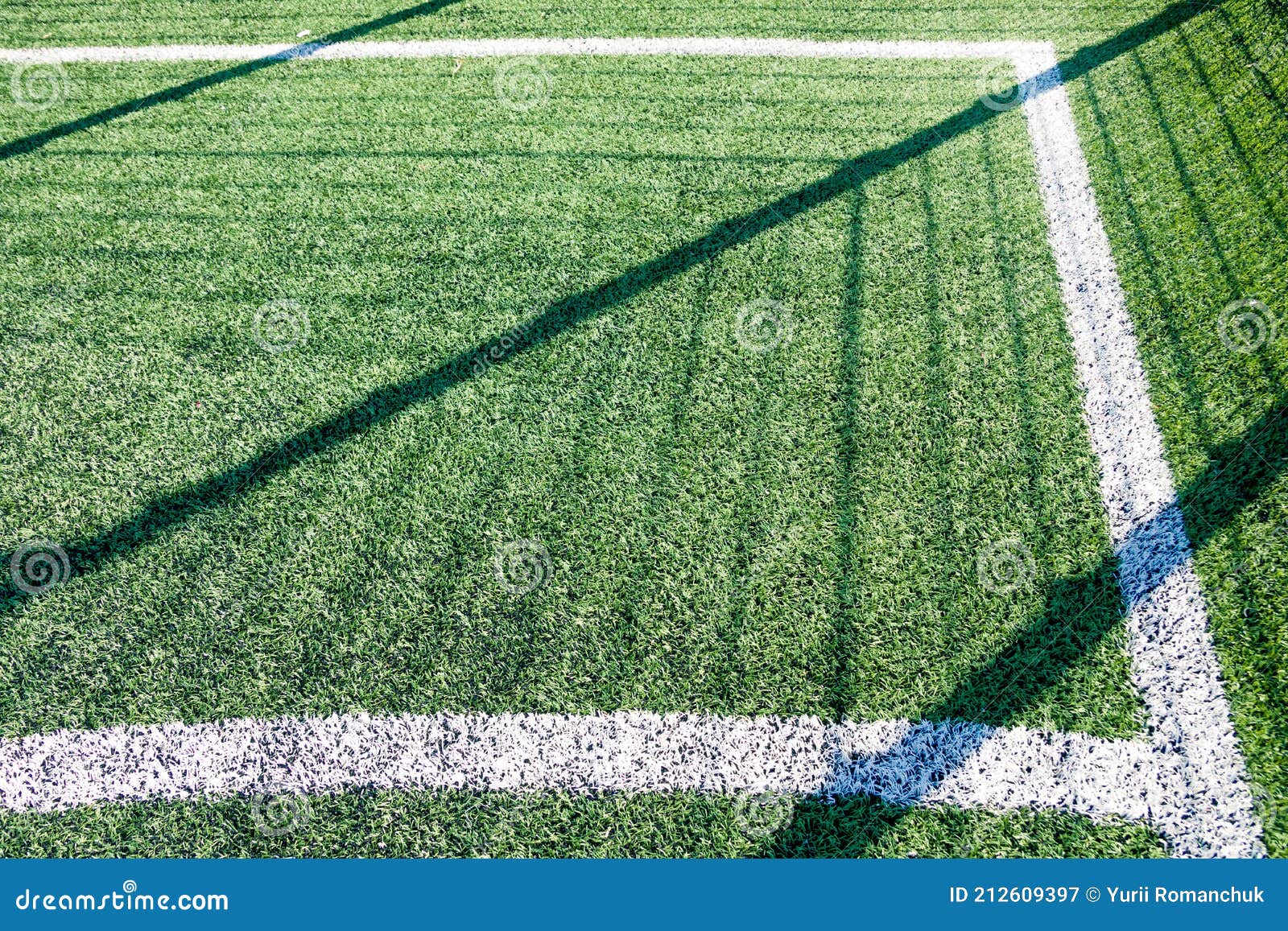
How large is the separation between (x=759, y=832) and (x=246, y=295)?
395 cm

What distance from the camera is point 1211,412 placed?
363cm

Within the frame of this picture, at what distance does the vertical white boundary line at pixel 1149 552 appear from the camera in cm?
270

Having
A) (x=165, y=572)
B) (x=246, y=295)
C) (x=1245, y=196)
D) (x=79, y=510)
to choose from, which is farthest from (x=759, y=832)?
(x=1245, y=196)

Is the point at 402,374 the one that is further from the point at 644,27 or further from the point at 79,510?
the point at 644,27
